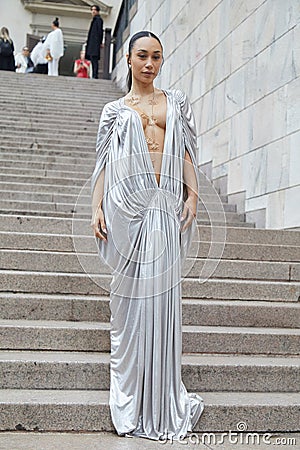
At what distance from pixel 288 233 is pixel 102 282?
342 cm

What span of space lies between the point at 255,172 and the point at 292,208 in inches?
45.8

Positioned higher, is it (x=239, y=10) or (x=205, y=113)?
(x=239, y=10)

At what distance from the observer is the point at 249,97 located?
8.95 m

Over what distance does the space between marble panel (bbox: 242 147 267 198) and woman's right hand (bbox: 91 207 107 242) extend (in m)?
4.60

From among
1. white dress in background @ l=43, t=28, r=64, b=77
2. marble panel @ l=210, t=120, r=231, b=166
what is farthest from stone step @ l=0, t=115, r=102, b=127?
white dress in background @ l=43, t=28, r=64, b=77

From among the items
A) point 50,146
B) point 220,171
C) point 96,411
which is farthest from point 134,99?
point 50,146

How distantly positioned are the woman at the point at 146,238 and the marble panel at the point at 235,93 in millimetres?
5262

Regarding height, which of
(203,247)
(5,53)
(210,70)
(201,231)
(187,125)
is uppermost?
(5,53)

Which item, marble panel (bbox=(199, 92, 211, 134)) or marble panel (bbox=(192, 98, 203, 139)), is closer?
marble panel (bbox=(199, 92, 211, 134))

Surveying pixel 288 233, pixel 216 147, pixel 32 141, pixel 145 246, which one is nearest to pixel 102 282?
pixel 145 246

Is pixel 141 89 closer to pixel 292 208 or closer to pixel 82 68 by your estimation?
pixel 292 208

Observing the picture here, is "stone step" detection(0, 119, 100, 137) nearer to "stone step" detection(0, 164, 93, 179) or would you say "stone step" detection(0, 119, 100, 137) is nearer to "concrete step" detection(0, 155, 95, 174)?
"concrete step" detection(0, 155, 95, 174)

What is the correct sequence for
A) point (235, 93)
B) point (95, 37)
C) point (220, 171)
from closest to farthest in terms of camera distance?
point (235, 93) → point (220, 171) → point (95, 37)

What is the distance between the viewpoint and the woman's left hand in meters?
4.05
